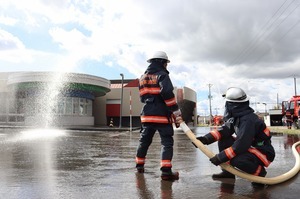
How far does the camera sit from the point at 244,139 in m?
3.56

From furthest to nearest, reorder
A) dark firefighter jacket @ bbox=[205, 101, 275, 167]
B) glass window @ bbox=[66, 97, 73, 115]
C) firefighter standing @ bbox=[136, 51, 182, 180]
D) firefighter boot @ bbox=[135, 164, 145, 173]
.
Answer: glass window @ bbox=[66, 97, 73, 115] < firefighter boot @ bbox=[135, 164, 145, 173] < firefighter standing @ bbox=[136, 51, 182, 180] < dark firefighter jacket @ bbox=[205, 101, 275, 167]

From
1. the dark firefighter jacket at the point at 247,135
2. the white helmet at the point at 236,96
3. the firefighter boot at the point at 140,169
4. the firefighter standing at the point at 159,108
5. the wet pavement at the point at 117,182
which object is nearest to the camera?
the wet pavement at the point at 117,182

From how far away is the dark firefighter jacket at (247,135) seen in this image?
3576 mm

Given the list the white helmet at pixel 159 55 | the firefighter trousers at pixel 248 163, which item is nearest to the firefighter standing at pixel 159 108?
the white helmet at pixel 159 55

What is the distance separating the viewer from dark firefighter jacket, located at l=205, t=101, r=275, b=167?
11.7 feet

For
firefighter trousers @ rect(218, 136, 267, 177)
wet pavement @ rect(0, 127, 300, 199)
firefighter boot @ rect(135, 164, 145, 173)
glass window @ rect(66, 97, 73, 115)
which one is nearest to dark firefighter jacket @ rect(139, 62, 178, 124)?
firefighter boot @ rect(135, 164, 145, 173)

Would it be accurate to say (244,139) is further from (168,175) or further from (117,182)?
(117,182)

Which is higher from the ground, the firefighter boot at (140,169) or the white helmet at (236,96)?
the white helmet at (236,96)

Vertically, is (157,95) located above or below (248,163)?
above

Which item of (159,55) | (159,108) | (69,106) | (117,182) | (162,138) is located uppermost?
(69,106)

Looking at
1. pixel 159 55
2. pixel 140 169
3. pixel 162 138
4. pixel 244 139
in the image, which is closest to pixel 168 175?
pixel 162 138

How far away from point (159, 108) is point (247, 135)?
1.25m

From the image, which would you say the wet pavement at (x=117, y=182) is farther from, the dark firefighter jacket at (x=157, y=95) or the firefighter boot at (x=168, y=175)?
the dark firefighter jacket at (x=157, y=95)

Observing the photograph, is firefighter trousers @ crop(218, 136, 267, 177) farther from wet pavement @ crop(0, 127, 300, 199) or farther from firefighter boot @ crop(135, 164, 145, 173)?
firefighter boot @ crop(135, 164, 145, 173)
